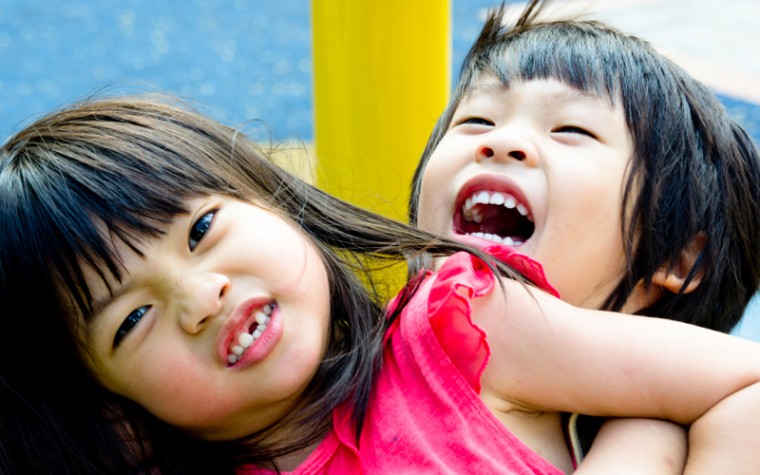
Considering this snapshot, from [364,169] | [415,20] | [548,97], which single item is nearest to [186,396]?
[548,97]

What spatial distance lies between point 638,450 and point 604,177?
32 cm

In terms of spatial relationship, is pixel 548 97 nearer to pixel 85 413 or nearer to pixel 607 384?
pixel 607 384

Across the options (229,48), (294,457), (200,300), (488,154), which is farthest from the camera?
(229,48)

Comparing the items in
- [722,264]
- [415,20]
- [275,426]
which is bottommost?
[275,426]

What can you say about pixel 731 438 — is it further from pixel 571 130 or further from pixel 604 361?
pixel 571 130

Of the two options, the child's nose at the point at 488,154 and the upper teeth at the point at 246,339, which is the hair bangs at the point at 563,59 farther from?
the upper teeth at the point at 246,339

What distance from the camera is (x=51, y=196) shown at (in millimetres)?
1024

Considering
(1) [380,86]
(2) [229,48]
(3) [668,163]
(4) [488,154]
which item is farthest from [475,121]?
(2) [229,48]

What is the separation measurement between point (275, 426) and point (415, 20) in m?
0.74

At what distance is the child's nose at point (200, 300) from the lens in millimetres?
984

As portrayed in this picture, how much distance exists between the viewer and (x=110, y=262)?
1.00 meters

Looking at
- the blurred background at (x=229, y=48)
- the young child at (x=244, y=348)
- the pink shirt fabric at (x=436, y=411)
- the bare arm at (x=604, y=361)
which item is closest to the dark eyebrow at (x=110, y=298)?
the young child at (x=244, y=348)

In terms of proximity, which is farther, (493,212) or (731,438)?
(493,212)

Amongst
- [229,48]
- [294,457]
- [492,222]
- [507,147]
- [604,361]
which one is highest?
[229,48]
